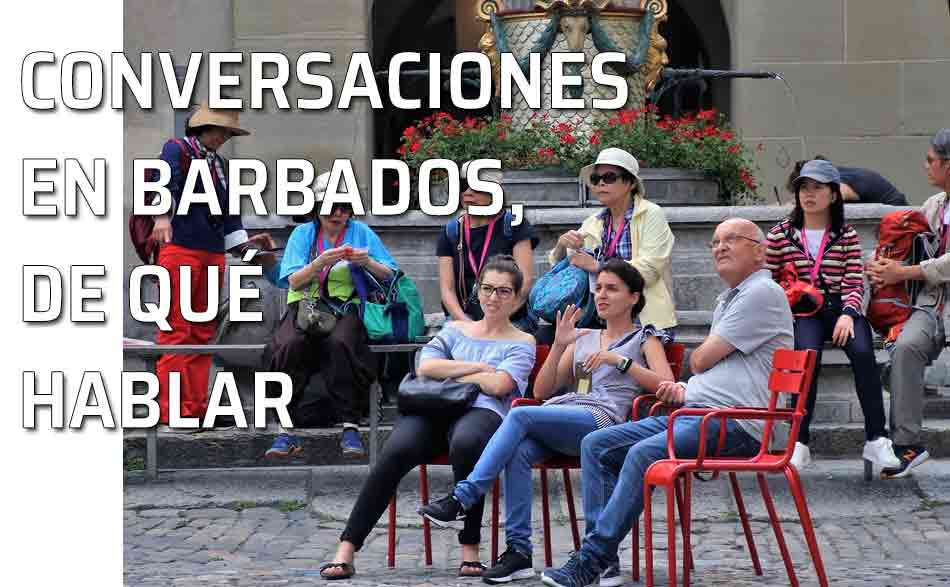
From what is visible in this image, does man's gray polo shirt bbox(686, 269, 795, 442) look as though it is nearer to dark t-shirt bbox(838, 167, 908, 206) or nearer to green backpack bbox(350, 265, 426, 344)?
green backpack bbox(350, 265, 426, 344)

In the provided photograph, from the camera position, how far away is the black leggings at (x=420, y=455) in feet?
24.9

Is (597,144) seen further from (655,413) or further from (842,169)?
(655,413)

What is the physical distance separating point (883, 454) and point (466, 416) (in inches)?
92.2

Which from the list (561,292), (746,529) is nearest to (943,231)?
(561,292)

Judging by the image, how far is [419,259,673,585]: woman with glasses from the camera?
743 cm

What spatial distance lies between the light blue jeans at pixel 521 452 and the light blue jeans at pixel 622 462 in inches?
7.3

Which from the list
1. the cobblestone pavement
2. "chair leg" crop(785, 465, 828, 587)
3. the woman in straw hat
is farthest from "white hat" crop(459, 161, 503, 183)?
"chair leg" crop(785, 465, 828, 587)

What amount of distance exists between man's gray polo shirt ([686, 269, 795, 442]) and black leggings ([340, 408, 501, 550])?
84 cm

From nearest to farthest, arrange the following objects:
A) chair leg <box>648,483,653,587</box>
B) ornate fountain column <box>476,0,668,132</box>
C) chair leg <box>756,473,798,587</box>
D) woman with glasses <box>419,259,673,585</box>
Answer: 1. chair leg <box>648,483,653,587</box>
2. chair leg <box>756,473,798,587</box>
3. woman with glasses <box>419,259,673,585</box>
4. ornate fountain column <box>476,0,668,132</box>

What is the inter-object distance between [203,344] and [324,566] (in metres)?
3.09

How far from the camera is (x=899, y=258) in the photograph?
9594 mm

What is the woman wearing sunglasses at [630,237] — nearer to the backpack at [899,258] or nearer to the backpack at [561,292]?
the backpack at [561,292]

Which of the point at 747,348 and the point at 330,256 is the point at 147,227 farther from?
the point at 747,348

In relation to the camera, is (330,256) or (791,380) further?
(330,256)
